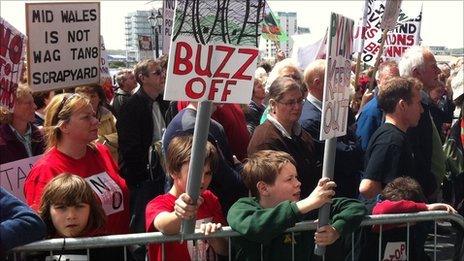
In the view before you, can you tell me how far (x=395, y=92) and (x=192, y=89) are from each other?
2.33 metres

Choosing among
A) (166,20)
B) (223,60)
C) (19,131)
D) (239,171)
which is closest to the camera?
(223,60)

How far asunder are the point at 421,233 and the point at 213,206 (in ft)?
4.23

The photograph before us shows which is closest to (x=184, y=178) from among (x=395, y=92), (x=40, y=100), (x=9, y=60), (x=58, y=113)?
(x=58, y=113)

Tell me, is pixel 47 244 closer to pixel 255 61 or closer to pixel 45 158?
pixel 45 158

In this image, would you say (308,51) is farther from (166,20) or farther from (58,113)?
(58,113)

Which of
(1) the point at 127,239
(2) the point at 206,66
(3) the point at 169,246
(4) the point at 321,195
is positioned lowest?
(3) the point at 169,246

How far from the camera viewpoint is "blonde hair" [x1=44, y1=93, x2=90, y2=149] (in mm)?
3830

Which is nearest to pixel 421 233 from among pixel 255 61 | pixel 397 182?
pixel 397 182

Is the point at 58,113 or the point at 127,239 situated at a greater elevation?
the point at 58,113

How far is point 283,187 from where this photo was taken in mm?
3467

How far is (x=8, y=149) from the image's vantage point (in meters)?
4.49

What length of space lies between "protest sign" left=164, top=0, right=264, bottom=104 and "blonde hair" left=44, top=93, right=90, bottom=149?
1245 millimetres

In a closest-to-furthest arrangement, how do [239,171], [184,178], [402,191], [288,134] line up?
1. [184,178]
2. [402,191]
3. [239,171]
4. [288,134]

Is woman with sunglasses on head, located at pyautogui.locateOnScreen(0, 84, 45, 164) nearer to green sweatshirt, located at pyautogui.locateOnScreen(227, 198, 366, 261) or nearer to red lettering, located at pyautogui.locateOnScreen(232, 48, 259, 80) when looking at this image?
green sweatshirt, located at pyautogui.locateOnScreen(227, 198, 366, 261)
